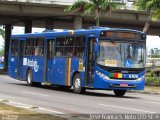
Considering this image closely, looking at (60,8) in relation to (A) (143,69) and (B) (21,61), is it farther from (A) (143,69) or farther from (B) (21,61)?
(A) (143,69)

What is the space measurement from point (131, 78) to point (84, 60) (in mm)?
2427

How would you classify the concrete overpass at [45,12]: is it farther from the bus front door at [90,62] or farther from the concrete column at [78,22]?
the bus front door at [90,62]

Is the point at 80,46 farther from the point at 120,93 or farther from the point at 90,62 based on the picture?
the point at 120,93

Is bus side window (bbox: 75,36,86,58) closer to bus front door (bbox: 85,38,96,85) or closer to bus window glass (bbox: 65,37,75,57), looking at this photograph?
bus window glass (bbox: 65,37,75,57)

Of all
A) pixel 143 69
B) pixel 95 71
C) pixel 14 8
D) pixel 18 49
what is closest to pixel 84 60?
pixel 95 71

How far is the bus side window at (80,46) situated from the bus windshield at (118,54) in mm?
1488

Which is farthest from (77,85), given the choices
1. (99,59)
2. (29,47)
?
(29,47)

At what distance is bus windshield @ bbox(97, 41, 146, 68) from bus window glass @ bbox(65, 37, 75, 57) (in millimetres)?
2617

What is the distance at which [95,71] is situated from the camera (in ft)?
85.6

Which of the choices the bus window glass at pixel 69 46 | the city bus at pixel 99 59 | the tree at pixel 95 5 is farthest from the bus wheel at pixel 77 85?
the tree at pixel 95 5

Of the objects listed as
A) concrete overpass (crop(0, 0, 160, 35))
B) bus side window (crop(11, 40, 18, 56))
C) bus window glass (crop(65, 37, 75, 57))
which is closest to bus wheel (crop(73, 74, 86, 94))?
bus window glass (crop(65, 37, 75, 57))

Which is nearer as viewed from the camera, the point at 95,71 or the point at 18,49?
the point at 95,71

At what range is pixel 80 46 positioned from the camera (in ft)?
89.4

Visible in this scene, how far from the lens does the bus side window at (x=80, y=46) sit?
88.9 ft
